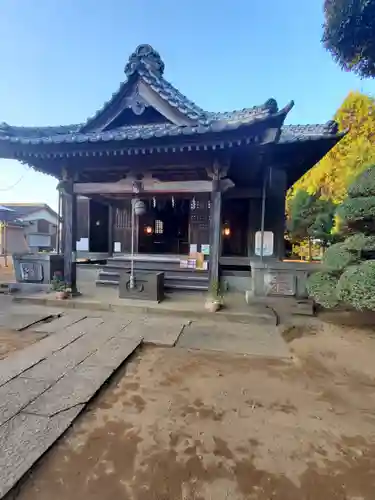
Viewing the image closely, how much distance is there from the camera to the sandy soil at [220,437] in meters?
1.69

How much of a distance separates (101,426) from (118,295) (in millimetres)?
4502

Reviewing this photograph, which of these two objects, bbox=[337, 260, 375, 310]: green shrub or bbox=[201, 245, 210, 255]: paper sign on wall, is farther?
bbox=[201, 245, 210, 255]: paper sign on wall

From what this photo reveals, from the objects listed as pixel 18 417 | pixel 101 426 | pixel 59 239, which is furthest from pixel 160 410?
pixel 59 239

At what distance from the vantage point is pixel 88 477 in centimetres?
174

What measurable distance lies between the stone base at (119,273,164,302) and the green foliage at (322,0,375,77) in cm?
536

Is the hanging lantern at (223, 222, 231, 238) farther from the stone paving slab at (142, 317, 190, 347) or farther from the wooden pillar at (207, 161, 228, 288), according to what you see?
the stone paving slab at (142, 317, 190, 347)

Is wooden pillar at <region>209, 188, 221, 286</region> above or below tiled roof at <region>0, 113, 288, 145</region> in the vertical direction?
below

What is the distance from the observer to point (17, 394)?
2.62 meters

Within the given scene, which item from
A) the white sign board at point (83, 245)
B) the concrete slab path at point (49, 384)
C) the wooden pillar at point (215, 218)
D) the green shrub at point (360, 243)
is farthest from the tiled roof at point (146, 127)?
the white sign board at point (83, 245)

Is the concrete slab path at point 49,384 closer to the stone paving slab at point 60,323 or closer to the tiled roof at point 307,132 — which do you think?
the stone paving slab at point 60,323

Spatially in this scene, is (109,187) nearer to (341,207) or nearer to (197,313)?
(197,313)

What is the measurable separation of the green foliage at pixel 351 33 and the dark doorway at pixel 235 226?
460cm

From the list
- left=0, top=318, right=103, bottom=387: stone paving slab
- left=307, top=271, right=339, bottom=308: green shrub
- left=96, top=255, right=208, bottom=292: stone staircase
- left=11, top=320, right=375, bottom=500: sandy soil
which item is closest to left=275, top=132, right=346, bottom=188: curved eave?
left=307, top=271, right=339, bottom=308: green shrub

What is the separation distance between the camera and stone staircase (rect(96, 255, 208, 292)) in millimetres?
7552
